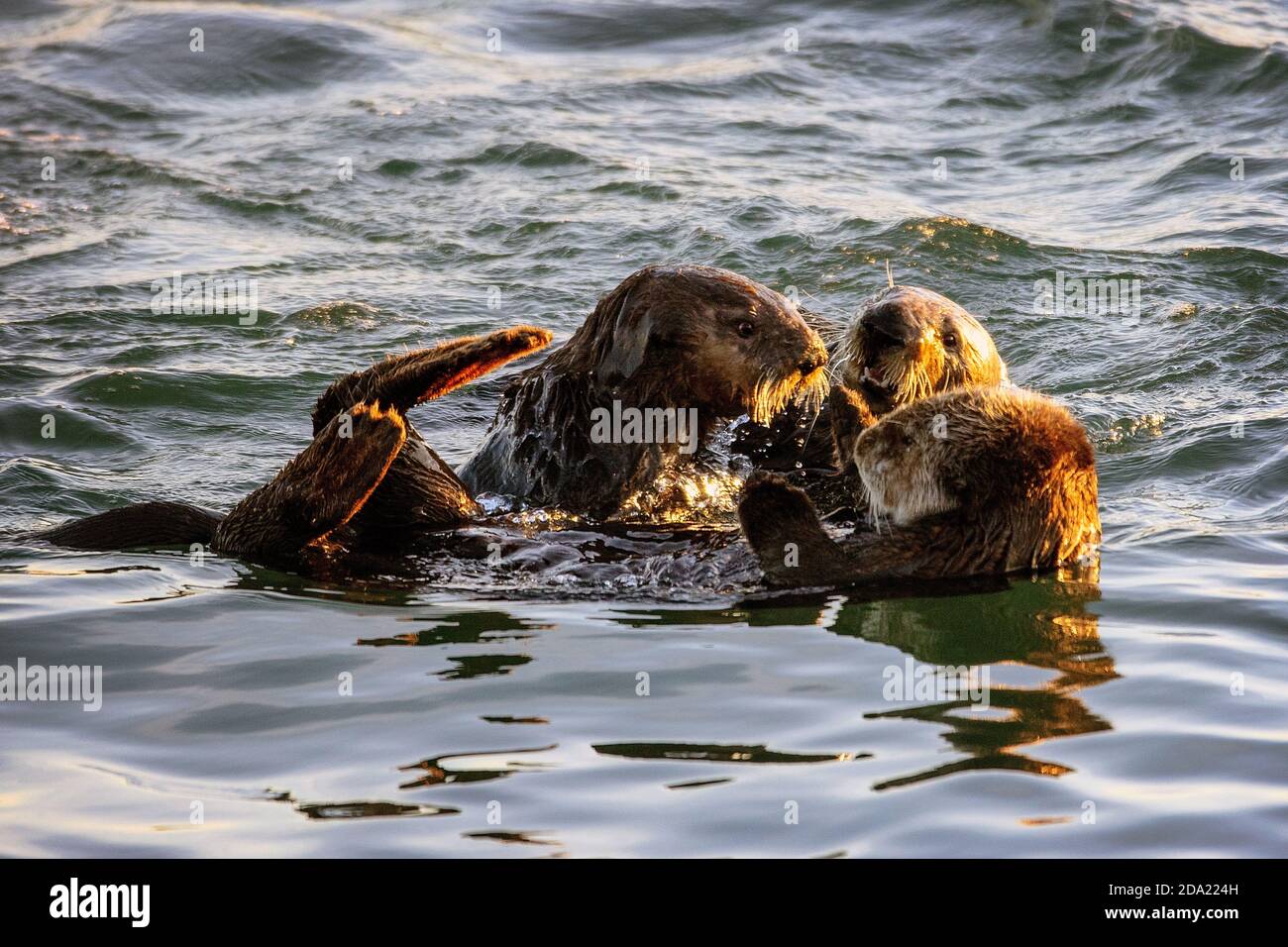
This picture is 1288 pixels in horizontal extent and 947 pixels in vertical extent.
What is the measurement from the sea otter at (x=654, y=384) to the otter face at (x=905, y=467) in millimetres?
666

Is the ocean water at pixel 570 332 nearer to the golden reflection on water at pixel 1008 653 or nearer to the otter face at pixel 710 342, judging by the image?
the golden reflection on water at pixel 1008 653

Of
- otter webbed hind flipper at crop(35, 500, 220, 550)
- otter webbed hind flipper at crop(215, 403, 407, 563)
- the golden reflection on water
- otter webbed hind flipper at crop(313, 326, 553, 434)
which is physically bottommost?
the golden reflection on water

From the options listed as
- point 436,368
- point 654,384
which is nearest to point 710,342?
point 654,384

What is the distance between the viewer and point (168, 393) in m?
8.24

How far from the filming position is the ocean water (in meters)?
3.67

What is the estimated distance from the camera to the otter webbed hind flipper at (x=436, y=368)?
520cm

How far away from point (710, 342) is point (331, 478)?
1408 millimetres

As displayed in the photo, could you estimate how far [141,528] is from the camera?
5523 mm

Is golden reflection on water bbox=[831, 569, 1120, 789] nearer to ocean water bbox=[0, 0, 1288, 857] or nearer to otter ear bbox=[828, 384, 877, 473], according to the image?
ocean water bbox=[0, 0, 1288, 857]

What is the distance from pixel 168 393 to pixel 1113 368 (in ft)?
16.0

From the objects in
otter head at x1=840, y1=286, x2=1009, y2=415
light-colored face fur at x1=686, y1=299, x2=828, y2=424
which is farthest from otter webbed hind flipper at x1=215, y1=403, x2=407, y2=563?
otter head at x1=840, y1=286, x2=1009, y2=415

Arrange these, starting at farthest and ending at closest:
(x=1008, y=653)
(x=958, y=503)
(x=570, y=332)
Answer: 1. (x=570, y=332)
2. (x=958, y=503)
3. (x=1008, y=653)

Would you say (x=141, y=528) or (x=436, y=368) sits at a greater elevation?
(x=436, y=368)

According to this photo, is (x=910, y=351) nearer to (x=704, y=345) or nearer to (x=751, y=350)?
(x=751, y=350)
